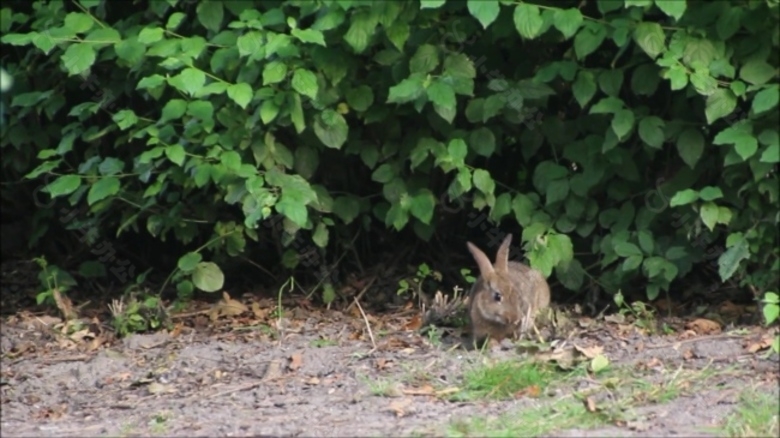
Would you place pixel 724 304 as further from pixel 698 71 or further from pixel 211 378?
pixel 211 378

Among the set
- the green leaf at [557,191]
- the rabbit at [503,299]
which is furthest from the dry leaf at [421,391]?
the green leaf at [557,191]

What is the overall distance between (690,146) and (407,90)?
1469 millimetres

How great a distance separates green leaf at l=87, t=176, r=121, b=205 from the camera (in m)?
6.99

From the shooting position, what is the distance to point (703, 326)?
6.60 m

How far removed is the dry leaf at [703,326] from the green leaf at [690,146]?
0.80 m

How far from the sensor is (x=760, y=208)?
6426 mm

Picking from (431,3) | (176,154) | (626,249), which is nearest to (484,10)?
(431,3)

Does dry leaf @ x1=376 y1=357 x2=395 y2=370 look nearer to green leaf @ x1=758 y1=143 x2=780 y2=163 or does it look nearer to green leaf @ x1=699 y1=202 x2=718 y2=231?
green leaf @ x1=699 y1=202 x2=718 y2=231

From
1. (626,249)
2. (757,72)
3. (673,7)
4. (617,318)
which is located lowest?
(617,318)

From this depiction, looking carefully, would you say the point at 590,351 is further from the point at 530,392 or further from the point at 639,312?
the point at 639,312

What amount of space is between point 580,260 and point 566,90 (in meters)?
0.95

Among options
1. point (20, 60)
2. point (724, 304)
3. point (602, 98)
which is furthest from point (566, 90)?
point (20, 60)

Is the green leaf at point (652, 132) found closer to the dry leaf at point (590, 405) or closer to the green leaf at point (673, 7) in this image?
the green leaf at point (673, 7)

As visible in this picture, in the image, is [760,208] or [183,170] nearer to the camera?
[760,208]
